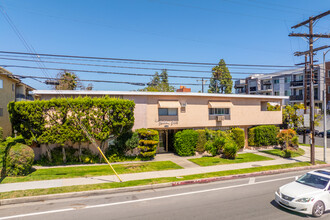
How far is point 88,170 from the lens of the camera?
1439 centimetres

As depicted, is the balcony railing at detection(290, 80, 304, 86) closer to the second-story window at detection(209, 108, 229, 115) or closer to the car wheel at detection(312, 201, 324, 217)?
the second-story window at detection(209, 108, 229, 115)

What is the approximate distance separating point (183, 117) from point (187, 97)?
6.16 ft

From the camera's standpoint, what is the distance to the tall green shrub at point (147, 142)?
17328mm

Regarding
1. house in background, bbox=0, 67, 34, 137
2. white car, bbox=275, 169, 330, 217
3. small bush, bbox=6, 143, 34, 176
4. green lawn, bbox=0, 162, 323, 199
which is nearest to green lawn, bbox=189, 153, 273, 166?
green lawn, bbox=0, 162, 323, 199

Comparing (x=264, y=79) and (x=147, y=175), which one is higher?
(x=264, y=79)

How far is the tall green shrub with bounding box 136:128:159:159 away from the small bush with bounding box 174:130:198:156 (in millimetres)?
2535

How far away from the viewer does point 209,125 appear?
69.2ft

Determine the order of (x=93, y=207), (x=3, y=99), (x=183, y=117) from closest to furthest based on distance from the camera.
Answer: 1. (x=93, y=207)
2. (x=183, y=117)
3. (x=3, y=99)

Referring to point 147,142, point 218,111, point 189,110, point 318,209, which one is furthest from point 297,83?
point 318,209

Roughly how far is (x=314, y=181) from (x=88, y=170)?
1244 cm

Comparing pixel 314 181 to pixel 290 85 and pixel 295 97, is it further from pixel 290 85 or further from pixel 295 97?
pixel 290 85

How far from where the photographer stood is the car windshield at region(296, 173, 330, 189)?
895 centimetres

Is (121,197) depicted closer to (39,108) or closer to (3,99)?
(39,108)

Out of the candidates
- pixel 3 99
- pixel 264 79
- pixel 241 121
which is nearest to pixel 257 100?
pixel 241 121
